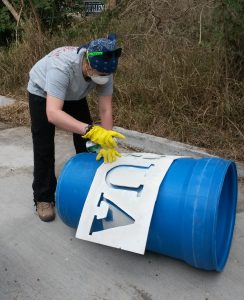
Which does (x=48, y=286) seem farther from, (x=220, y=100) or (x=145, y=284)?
(x=220, y=100)

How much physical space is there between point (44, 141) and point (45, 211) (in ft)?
1.66

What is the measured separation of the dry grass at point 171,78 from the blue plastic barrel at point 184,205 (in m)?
1.57

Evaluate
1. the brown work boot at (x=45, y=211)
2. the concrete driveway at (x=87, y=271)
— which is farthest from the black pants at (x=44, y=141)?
the concrete driveway at (x=87, y=271)

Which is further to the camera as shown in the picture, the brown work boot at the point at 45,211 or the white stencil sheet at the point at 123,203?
the brown work boot at the point at 45,211

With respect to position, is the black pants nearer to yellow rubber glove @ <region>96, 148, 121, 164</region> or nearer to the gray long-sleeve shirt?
the gray long-sleeve shirt

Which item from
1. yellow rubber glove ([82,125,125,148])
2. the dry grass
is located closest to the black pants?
yellow rubber glove ([82,125,125,148])

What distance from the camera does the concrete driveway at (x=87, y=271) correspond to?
2.24 meters

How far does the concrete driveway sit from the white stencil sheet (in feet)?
0.83

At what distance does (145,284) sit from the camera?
2.31 meters

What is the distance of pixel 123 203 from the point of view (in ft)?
7.29

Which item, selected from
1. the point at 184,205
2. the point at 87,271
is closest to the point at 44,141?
the point at 87,271

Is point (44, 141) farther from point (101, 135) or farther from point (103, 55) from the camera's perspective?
point (103, 55)

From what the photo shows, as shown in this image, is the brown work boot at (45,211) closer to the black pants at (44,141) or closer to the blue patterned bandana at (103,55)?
the black pants at (44,141)

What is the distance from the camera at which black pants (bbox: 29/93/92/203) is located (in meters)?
2.74
